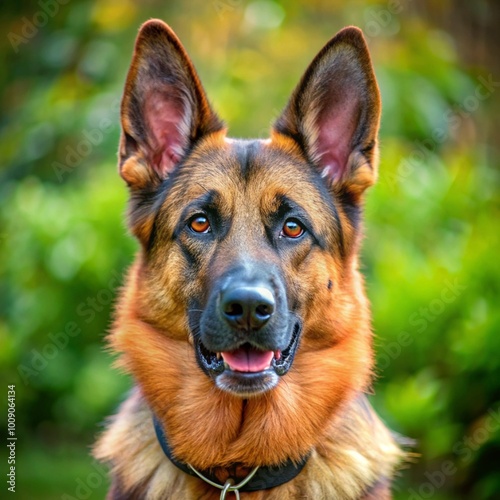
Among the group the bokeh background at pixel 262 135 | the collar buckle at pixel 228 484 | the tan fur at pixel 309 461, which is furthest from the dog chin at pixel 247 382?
the bokeh background at pixel 262 135

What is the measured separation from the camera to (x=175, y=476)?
3699 millimetres

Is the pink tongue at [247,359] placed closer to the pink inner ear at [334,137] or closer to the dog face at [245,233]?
the dog face at [245,233]

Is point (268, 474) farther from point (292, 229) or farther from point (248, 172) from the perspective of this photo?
point (248, 172)

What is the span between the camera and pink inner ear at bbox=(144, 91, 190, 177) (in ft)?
13.8

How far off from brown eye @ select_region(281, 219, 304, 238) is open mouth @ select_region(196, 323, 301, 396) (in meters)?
0.53

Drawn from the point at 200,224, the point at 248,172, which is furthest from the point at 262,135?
the point at 200,224

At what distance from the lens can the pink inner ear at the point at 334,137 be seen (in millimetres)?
4133

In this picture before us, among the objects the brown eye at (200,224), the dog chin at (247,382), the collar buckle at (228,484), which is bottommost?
the collar buckle at (228,484)

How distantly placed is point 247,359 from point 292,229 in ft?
2.46

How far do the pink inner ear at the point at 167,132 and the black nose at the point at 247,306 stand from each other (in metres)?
1.16

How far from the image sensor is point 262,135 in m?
10.0

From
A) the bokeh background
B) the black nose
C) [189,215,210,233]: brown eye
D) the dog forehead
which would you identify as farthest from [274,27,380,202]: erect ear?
the bokeh background

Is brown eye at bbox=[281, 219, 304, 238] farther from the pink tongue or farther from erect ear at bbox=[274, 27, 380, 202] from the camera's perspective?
the pink tongue

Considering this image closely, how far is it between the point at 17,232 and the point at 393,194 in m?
4.42
